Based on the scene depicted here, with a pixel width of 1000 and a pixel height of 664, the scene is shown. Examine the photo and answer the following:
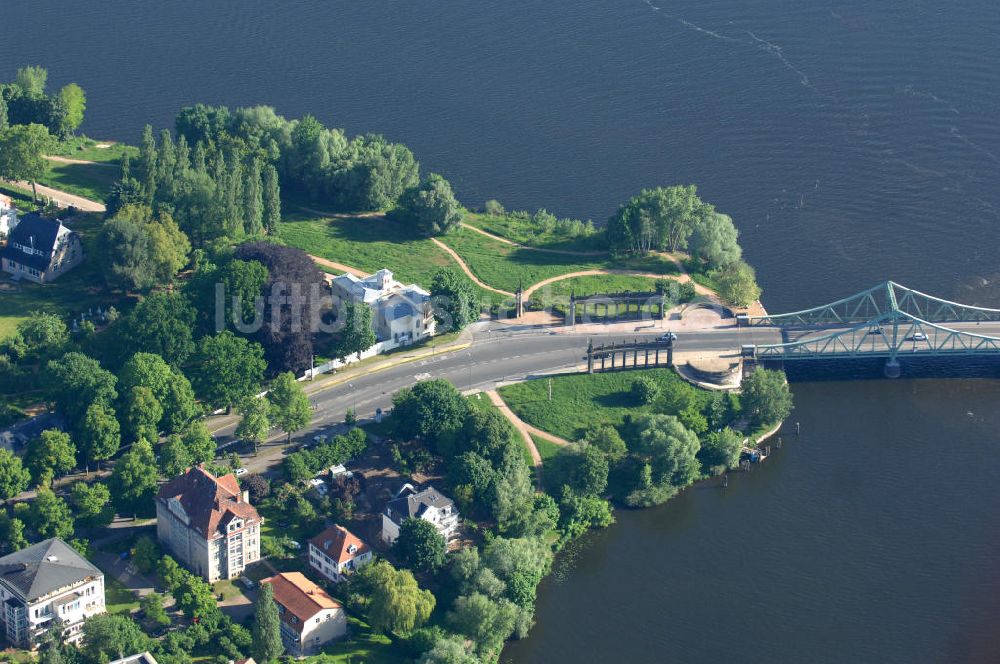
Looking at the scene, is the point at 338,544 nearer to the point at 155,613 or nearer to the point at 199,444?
the point at 155,613

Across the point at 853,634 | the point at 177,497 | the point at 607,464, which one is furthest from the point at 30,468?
the point at 853,634

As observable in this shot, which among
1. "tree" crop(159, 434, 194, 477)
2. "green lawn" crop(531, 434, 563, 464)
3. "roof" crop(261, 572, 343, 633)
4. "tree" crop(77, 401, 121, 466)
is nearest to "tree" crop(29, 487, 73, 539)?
"tree" crop(77, 401, 121, 466)

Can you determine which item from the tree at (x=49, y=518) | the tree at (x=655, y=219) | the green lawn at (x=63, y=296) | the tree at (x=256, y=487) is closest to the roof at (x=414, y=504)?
the tree at (x=256, y=487)

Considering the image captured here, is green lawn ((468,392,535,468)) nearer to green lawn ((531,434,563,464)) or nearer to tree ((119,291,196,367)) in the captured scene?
green lawn ((531,434,563,464))

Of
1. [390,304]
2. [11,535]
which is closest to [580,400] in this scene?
[390,304]

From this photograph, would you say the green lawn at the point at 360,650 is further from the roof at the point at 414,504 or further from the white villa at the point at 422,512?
the roof at the point at 414,504

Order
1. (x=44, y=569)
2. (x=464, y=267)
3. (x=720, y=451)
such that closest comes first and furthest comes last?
(x=44, y=569)
(x=720, y=451)
(x=464, y=267)
